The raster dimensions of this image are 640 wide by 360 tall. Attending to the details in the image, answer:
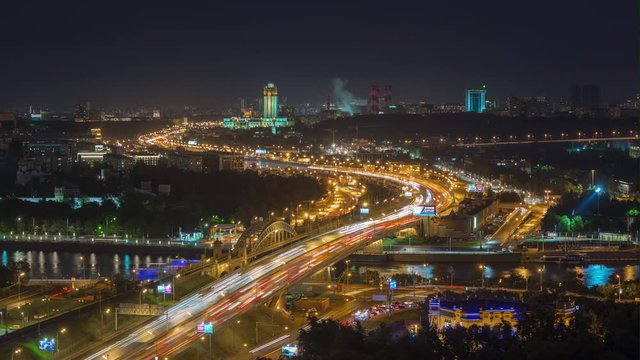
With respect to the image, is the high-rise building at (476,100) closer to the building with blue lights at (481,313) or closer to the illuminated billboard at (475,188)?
the illuminated billboard at (475,188)

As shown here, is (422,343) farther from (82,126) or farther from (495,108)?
(495,108)

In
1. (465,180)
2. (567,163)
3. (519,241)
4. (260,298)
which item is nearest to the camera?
(260,298)

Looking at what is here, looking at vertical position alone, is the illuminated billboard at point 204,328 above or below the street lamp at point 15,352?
above

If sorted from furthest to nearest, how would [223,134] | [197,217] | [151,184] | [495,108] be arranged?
[495,108], [223,134], [151,184], [197,217]

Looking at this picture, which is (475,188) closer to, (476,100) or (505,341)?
(505,341)

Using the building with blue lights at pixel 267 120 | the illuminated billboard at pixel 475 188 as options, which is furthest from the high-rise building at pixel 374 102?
the illuminated billboard at pixel 475 188

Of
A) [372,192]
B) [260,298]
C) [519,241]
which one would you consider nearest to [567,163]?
[372,192]
